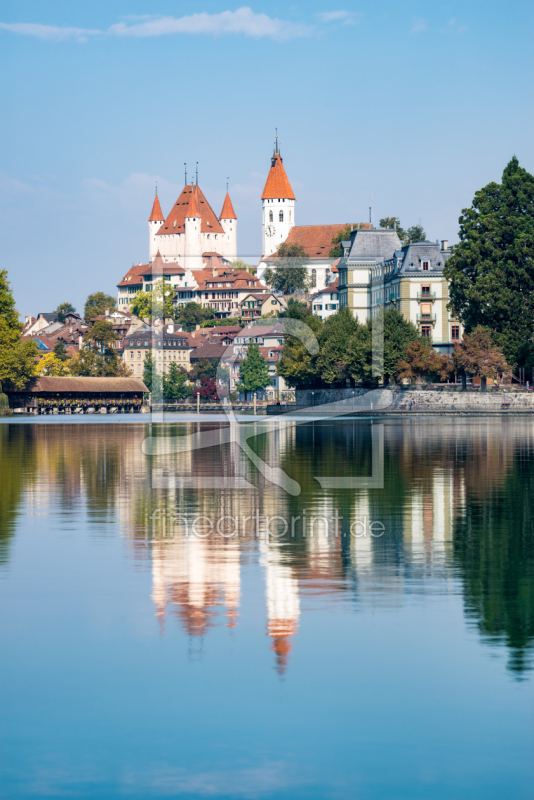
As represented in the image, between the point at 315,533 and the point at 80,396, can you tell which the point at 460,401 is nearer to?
the point at 80,396

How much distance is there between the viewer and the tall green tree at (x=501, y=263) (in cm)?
8656

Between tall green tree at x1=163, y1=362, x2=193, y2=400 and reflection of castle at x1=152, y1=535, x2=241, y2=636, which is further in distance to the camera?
tall green tree at x1=163, y1=362, x2=193, y2=400

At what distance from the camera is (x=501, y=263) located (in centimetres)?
8762

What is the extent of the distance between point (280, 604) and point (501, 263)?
255 ft

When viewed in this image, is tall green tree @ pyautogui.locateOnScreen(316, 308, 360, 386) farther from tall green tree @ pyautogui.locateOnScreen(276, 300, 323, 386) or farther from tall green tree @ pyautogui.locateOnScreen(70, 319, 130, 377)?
tall green tree @ pyautogui.locateOnScreen(70, 319, 130, 377)

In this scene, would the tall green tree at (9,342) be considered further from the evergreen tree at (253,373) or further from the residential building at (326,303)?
the residential building at (326,303)

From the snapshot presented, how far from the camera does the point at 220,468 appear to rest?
35281 mm

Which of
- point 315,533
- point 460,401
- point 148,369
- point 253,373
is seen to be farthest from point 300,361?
point 315,533

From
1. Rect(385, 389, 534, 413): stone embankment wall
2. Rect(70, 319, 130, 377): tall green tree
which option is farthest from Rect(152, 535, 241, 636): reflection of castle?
Rect(70, 319, 130, 377): tall green tree

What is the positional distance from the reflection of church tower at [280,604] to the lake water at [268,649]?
0.13 ft

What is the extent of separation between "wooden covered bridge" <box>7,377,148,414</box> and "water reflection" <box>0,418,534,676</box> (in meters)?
97.4

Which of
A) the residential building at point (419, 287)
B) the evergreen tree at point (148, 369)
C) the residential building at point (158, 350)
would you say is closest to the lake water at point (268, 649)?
the residential building at point (419, 287)

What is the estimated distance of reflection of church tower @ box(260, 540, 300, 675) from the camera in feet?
36.1

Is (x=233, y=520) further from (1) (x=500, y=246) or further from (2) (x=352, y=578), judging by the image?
(1) (x=500, y=246)
